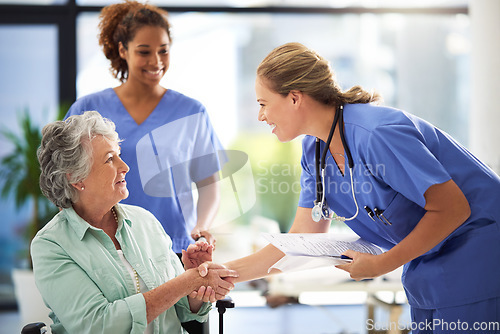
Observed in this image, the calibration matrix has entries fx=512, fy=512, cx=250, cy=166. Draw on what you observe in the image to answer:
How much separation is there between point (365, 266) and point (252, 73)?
10.1ft

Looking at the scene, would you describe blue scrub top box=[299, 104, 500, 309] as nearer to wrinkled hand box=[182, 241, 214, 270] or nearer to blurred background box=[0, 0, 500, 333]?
wrinkled hand box=[182, 241, 214, 270]

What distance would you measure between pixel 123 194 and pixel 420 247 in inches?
32.8

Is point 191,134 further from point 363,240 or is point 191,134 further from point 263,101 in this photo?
point 363,240

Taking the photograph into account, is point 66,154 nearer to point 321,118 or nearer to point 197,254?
point 197,254

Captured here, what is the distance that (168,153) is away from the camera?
6.21 feet

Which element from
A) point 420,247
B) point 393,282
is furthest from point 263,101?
point 393,282

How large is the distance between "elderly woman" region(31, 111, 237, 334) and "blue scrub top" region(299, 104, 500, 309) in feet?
1.80

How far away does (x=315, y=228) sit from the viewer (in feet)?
5.33

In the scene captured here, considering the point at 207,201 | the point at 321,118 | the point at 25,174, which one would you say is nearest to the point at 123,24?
the point at 207,201

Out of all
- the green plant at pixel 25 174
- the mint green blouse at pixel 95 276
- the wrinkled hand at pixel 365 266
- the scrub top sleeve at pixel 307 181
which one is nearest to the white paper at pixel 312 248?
the wrinkled hand at pixel 365 266

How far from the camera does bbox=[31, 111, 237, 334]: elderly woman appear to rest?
4.36 feet

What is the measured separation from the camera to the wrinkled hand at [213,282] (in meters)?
1.51

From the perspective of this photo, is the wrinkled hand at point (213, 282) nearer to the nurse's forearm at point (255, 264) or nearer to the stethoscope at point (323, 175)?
the nurse's forearm at point (255, 264)

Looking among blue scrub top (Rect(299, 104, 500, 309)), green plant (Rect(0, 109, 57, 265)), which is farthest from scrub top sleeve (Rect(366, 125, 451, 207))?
green plant (Rect(0, 109, 57, 265))
